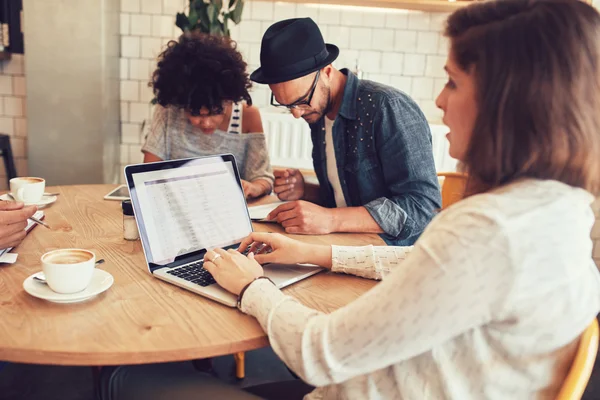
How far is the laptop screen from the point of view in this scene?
1214 millimetres

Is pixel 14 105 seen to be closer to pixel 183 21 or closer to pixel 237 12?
pixel 183 21

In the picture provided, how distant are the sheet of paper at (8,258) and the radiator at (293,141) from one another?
95.3 inches

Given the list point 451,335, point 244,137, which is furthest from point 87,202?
point 451,335

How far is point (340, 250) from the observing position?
4.15ft

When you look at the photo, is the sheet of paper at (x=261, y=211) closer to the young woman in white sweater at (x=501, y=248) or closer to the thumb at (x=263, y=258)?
the thumb at (x=263, y=258)

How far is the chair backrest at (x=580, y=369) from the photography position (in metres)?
0.77

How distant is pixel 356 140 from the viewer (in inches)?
71.6

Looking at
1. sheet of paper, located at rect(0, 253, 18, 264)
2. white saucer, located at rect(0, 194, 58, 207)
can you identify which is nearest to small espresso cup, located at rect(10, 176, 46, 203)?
white saucer, located at rect(0, 194, 58, 207)

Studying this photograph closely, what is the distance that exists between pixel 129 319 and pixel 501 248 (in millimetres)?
641

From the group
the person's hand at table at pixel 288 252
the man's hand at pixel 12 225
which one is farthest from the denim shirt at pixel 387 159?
the man's hand at pixel 12 225

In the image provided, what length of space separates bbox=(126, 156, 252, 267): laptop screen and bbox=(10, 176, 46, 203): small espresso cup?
69cm

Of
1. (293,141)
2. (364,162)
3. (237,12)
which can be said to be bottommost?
(293,141)

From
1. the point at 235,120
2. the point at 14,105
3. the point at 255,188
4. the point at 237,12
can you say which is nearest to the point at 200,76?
the point at 235,120

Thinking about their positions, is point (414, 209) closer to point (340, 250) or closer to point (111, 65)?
point (340, 250)
